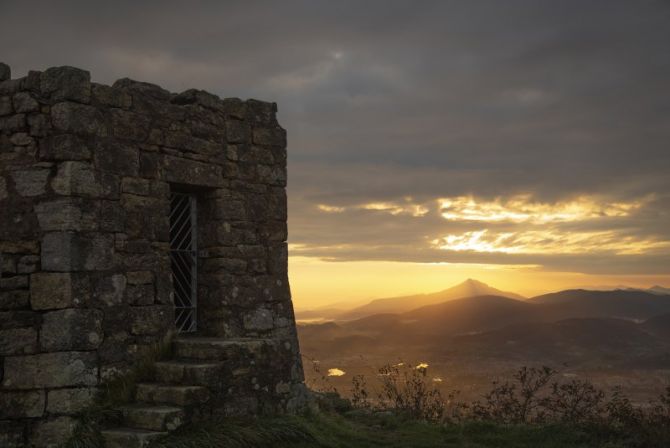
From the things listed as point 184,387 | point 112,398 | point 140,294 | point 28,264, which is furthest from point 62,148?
point 184,387

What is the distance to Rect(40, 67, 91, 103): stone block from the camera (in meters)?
7.33

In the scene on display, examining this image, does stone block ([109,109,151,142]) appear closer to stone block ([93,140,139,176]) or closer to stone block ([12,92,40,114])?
stone block ([93,140,139,176])

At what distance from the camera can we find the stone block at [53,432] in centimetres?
686

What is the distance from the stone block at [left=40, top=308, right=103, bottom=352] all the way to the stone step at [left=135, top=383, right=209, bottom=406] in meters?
0.78

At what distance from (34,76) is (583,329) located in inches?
1282

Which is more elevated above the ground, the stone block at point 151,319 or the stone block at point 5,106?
the stone block at point 5,106

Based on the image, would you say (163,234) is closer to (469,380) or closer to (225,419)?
(225,419)

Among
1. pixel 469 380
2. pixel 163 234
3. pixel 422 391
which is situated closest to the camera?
pixel 163 234

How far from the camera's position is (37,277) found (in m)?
7.11

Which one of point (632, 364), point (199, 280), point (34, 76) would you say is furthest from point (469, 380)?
point (34, 76)

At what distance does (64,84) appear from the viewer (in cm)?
733

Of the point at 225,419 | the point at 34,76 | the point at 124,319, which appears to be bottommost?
the point at 225,419

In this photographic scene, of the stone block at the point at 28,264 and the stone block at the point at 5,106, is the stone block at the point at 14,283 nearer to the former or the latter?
the stone block at the point at 28,264

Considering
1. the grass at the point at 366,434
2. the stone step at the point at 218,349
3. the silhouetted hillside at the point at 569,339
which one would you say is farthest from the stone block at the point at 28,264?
the silhouetted hillside at the point at 569,339
